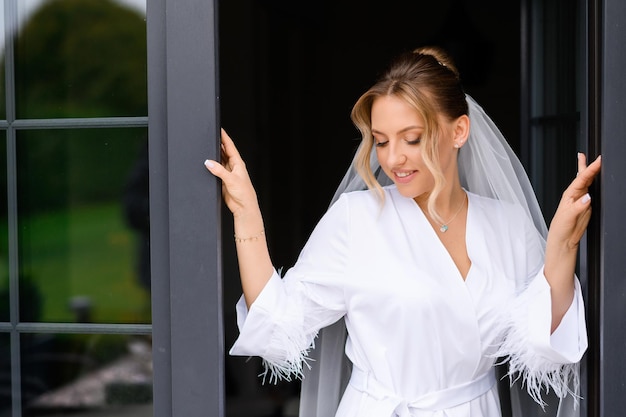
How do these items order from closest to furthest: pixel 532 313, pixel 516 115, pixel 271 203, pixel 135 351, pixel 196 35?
pixel 196 35, pixel 532 313, pixel 135 351, pixel 271 203, pixel 516 115

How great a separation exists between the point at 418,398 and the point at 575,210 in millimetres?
557

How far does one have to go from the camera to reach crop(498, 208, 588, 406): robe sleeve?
1652mm

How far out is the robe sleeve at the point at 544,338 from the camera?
1.65 meters

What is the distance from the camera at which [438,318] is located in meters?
1.74

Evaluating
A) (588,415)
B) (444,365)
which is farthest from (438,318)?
(588,415)

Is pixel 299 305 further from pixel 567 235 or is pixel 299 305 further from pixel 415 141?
pixel 567 235

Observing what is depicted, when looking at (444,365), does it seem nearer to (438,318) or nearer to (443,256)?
(438,318)

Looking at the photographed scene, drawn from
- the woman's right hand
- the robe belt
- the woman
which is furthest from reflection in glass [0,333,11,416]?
the robe belt

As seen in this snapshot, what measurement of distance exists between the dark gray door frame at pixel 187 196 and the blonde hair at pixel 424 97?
399 mm

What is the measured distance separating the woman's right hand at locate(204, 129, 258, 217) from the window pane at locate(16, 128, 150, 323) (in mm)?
252

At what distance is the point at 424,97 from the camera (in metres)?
1.73

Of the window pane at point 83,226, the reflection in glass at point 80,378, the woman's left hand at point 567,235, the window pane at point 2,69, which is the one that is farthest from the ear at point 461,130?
the window pane at point 2,69

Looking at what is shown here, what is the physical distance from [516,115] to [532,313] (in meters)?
3.92

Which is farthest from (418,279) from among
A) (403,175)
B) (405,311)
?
(403,175)
